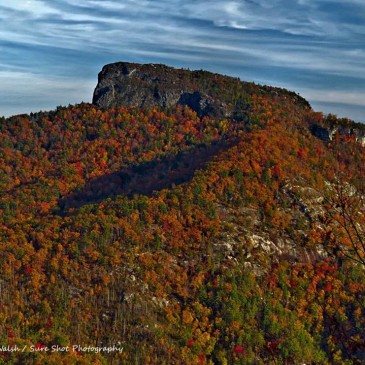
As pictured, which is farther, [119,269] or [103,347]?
[119,269]

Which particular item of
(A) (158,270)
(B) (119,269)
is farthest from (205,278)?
(B) (119,269)

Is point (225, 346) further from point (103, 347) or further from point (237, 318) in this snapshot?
point (103, 347)

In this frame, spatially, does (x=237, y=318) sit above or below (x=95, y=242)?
below

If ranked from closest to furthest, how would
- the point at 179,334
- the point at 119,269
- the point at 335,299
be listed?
the point at 179,334 < the point at 119,269 < the point at 335,299

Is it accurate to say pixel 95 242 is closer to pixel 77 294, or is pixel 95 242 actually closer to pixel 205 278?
pixel 77 294

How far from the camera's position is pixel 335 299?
197 meters

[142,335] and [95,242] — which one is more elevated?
[95,242]

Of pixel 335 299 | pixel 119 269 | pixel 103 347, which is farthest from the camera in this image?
pixel 335 299

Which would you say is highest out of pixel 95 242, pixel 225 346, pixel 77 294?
pixel 95 242

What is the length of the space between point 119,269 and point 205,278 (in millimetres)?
32458

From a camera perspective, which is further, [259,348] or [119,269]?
[119,269]

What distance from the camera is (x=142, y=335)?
166 meters

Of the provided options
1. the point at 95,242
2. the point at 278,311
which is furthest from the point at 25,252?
the point at 278,311

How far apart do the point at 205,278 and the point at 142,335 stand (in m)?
37.0
